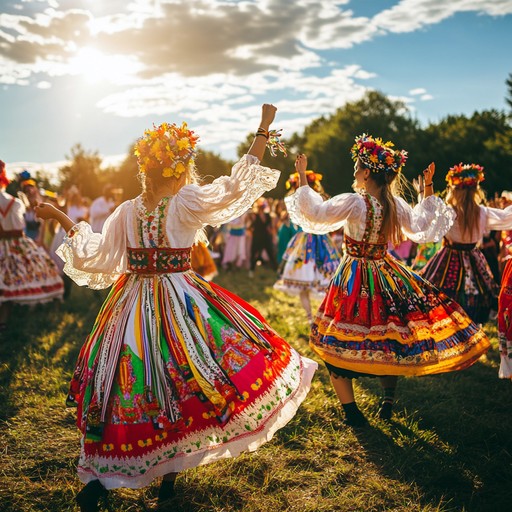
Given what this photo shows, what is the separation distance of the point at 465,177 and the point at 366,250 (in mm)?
1807

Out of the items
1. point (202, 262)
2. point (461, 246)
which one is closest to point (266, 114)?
point (461, 246)

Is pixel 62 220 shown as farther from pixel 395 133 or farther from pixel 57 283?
pixel 395 133

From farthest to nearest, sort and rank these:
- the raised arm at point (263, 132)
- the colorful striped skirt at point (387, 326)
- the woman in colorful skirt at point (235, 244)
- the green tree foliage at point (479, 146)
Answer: the green tree foliage at point (479, 146) < the woman in colorful skirt at point (235, 244) < the colorful striped skirt at point (387, 326) < the raised arm at point (263, 132)

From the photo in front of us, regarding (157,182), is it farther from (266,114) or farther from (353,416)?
(353,416)

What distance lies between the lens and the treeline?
91.2ft

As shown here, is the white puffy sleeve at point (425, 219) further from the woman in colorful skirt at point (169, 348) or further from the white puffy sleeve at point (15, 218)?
the white puffy sleeve at point (15, 218)

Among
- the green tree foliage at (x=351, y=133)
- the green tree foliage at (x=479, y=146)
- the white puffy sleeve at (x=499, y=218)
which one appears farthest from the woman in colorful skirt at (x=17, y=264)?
the green tree foliage at (x=351, y=133)

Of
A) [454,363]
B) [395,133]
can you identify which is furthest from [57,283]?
[395,133]

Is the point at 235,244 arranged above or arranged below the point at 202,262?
below

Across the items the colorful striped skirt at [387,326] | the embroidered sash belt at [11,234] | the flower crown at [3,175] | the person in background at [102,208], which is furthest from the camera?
the person in background at [102,208]

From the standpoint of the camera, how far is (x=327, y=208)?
385 centimetres

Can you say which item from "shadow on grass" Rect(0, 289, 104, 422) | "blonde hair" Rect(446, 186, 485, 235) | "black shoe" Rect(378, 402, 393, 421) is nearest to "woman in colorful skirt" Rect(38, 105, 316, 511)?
"black shoe" Rect(378, 402, 393, 421)

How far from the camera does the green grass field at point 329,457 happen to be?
2959 millimetres

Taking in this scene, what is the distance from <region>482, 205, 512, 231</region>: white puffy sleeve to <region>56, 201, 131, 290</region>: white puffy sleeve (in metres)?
3.50
